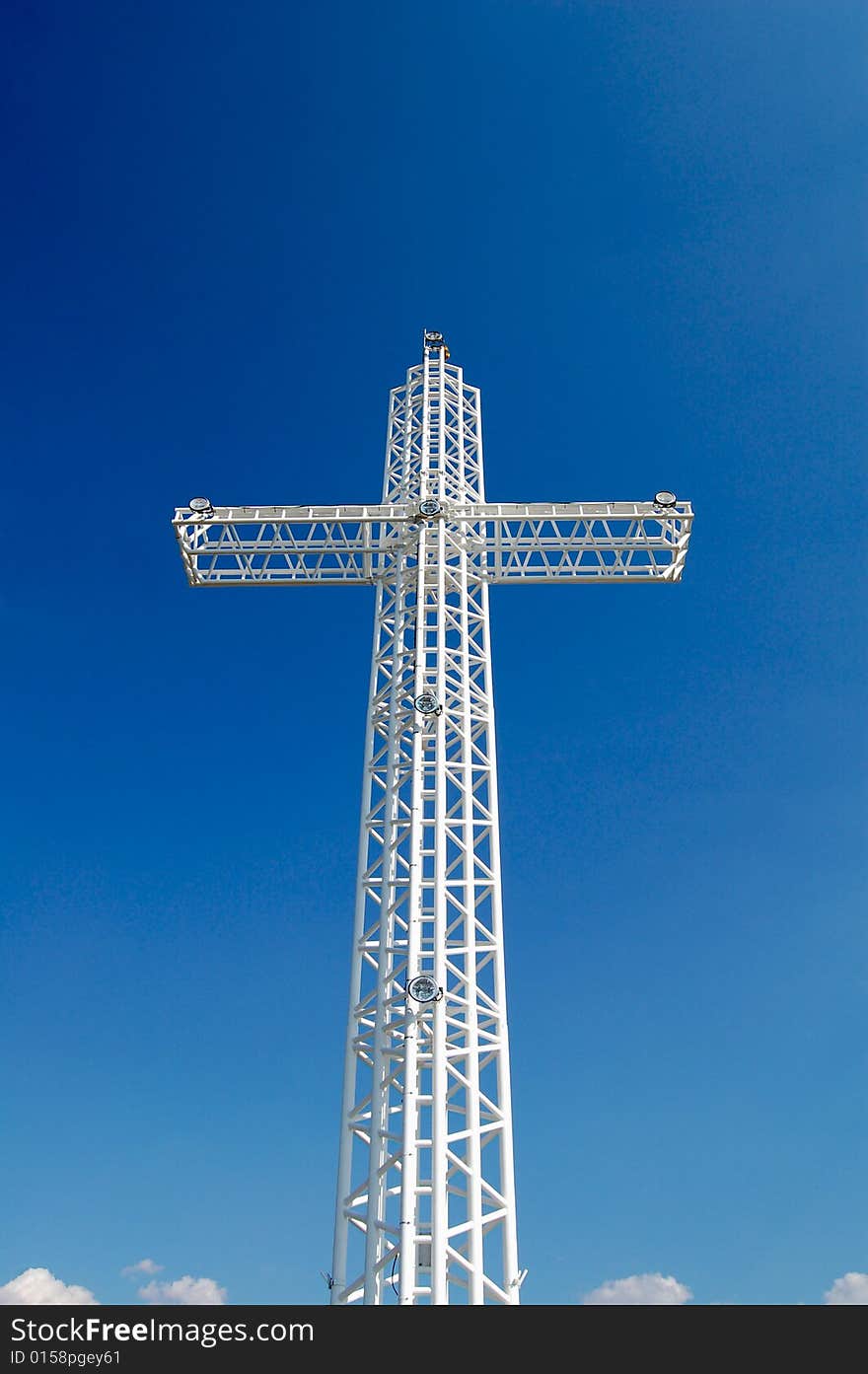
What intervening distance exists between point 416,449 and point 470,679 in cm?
947

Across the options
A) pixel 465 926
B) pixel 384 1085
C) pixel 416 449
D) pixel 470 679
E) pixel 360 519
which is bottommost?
pixel 384 1085

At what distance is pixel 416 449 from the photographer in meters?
34.6

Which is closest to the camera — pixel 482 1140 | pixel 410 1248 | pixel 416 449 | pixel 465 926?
pixel 410 1248

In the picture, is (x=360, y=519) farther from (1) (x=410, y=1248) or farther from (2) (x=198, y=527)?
(1) (x=410, y=1248)

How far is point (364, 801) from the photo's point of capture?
1120 inches

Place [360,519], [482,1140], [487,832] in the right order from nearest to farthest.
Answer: [482,1140], [487,832], [360,519]

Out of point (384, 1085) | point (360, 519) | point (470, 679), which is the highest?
point (360, 519)
